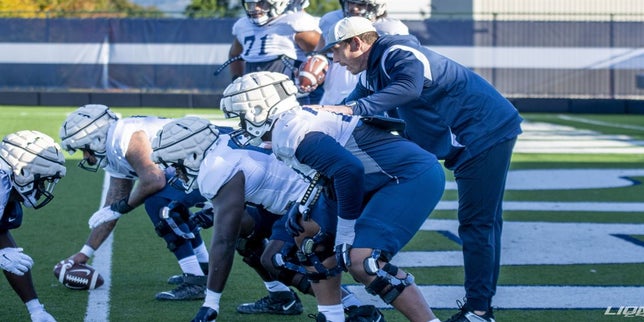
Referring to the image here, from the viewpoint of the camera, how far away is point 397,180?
5191mm

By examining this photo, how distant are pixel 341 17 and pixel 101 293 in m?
2.74

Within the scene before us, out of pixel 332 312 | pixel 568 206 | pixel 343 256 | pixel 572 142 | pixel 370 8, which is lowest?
pixel 572 142

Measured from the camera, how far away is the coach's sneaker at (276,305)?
625 cm

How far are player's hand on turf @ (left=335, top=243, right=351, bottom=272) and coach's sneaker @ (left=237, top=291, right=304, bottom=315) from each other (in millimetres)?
1201

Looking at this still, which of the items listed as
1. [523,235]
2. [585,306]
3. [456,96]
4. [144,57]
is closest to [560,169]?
[523,235]

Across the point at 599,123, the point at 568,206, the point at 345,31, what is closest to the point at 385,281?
the point at 345,31

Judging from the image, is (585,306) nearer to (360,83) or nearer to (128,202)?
(360,83)

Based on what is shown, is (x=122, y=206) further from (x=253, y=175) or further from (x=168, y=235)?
(x=253, y=175)

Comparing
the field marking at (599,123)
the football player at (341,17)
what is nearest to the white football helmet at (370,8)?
the football player at (341,17)

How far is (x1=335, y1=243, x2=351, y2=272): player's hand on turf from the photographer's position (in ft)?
16.6

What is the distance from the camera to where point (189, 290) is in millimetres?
6602

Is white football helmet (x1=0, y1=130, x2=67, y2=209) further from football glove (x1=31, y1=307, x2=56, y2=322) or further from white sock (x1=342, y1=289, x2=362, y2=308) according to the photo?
white sock (x1=342, y1=289, x2=362, y2=308)

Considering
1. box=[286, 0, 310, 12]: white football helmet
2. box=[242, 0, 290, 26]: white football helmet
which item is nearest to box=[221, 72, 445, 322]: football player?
box=[242, 0, 290, 26]: white football helmet

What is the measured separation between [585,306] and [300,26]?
352 cm
